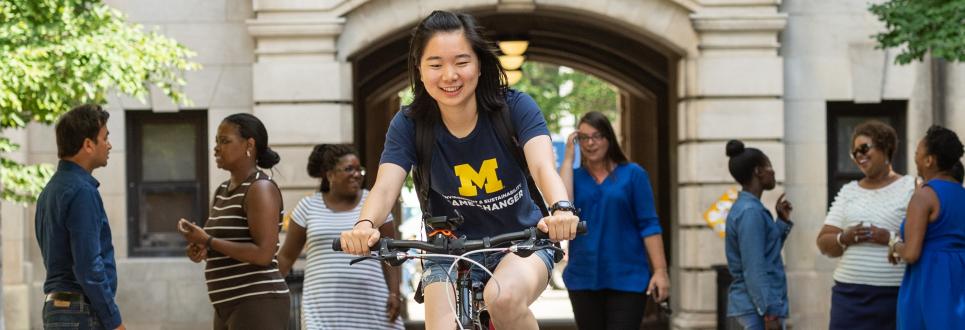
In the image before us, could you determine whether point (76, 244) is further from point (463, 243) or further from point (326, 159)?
point (463, 243)

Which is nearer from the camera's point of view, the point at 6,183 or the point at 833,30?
the point at 6,183

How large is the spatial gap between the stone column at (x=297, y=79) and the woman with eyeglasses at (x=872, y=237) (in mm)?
6448

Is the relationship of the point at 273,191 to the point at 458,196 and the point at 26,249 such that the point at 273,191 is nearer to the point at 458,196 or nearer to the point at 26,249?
the point at 458,196

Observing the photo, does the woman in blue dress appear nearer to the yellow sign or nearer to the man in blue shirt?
the man in blue shirt

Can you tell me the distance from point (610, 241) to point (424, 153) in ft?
12.8

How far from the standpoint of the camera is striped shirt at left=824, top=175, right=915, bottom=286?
9.66 metres

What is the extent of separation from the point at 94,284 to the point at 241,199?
1.15m

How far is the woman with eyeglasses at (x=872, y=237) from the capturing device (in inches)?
380

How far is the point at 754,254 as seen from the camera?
10289 millimetres

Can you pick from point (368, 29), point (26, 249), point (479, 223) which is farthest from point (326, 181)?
point (26, 249)

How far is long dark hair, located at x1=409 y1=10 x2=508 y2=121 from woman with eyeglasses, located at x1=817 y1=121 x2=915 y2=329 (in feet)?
14.2

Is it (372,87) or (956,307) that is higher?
(372,87)

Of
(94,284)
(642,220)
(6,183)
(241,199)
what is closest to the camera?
(94,284)

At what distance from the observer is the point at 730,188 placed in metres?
15.3
